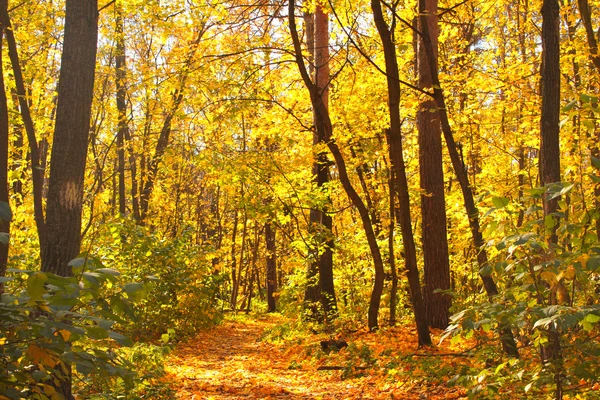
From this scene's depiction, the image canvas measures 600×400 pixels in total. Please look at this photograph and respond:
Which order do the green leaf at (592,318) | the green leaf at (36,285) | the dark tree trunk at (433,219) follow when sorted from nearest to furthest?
the green leaf at (36,285)
the green leaf at (592,318)
the dark tree trunk at (433,219)

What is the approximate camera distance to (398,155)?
25.7ft

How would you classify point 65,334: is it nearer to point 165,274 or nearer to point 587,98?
point 587,98

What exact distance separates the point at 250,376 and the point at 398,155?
13.8 feet

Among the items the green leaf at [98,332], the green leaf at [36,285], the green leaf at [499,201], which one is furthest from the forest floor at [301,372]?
the green leaf at [36,285]

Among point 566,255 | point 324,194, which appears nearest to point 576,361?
point 566,255

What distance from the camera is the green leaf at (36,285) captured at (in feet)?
7.50

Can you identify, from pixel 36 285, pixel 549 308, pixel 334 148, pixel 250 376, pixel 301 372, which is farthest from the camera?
pixel 334 148

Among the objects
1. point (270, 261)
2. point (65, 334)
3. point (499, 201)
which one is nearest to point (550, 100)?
point (499, 201)

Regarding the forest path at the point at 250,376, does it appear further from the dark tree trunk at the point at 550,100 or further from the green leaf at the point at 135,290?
the green leaf at the point at 135,290

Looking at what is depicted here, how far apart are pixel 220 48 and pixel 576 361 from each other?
9.13m

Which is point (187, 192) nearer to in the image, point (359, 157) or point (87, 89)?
point (359, 157)

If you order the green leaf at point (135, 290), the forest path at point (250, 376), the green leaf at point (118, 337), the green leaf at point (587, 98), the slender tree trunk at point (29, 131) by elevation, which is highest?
the slender tree trunk at point (29, 131)

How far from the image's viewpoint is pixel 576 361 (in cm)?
358

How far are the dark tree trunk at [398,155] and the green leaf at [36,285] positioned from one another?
5.83 meters
